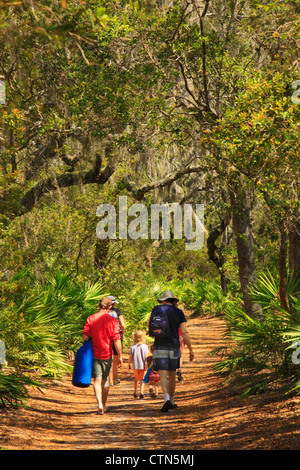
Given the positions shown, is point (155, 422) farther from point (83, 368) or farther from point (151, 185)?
point (151, 185)

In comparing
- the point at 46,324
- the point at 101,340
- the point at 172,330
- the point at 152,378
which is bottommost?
the point at 152,378

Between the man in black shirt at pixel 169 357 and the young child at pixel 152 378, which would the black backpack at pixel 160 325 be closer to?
the man in black shirt at pixel 169 357

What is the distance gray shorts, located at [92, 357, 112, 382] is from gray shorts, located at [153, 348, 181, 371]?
63 centimetres

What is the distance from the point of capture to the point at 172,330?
8.44m

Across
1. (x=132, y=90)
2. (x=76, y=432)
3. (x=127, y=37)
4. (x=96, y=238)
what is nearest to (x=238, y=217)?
(x=132, y=90)

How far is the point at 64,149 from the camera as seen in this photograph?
49.5ft

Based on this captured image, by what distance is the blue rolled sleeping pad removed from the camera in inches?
316

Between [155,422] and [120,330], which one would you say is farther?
[120,330]

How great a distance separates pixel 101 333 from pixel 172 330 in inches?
38.1

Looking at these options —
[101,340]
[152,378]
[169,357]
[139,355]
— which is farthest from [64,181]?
[169,357]

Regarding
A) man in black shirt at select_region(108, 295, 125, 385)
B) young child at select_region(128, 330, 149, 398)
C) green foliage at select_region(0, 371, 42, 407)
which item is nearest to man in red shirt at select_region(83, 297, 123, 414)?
green foliage at select_region(0, 371, 42, 407)

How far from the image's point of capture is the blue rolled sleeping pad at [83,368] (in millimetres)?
8023

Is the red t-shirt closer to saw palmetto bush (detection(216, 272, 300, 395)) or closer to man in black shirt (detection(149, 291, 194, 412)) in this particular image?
man in black shirt (detection(149, 291, 194, 412))

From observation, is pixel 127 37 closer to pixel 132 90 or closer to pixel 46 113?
pixel 132 90
